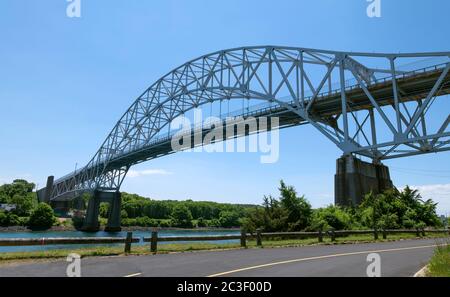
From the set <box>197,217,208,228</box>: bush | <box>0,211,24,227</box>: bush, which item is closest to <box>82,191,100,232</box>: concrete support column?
<box>0,211,24,227</box>: bush

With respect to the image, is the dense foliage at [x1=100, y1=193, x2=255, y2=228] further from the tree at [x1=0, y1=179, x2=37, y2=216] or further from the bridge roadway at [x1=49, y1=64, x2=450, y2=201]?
the bridge roadway at [x1=49, y1=64, x2=450, y2=201]

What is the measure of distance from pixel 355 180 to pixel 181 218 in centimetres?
9906

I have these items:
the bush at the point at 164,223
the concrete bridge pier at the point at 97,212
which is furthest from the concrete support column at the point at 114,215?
the bush at the point at 164,223

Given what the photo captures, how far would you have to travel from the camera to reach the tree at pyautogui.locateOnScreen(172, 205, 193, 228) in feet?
412

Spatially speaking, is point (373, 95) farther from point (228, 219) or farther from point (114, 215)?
point (228, 219)

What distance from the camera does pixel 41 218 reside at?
87938 millimetres

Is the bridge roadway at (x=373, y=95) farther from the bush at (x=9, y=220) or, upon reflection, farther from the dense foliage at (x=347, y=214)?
the bush at (x=9, y=220)

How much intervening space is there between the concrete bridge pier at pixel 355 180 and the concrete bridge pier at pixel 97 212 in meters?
66.6

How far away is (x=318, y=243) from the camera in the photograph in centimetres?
1973

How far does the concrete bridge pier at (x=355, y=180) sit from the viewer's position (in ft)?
111

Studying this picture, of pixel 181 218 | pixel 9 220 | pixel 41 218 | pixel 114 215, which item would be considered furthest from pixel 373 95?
pixel 181 218

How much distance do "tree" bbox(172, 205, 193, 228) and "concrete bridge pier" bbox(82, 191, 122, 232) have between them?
36.8 metres

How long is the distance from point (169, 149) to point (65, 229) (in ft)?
124
